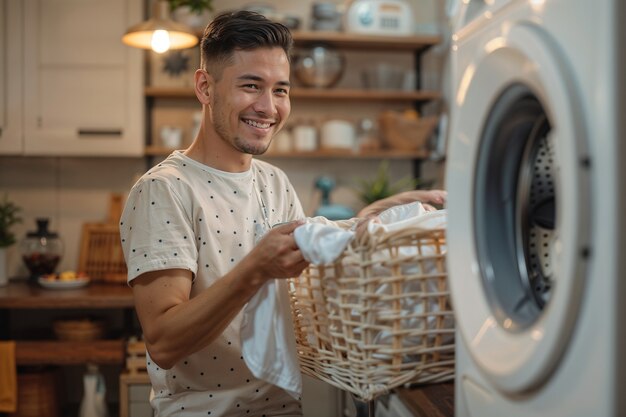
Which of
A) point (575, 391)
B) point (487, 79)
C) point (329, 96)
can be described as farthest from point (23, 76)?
point (575, 391)

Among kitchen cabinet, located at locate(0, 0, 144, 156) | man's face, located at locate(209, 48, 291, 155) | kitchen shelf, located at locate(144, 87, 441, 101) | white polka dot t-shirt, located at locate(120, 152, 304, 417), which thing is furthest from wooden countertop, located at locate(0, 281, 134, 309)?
man's face, located at locate(209, 48, 291, 155)

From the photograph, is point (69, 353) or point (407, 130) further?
point (407, 130)

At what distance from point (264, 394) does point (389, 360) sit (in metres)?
0.50

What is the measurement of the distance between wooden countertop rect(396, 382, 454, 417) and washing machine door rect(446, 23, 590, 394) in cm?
20

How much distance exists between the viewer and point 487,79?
87cm

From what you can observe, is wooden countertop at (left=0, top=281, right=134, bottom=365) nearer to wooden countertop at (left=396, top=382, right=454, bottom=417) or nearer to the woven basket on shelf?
the woven basket on shelf

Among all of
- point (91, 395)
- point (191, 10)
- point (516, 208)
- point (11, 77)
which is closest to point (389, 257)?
point (516, 208)

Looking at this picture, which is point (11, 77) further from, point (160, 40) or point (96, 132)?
point (160, 40)

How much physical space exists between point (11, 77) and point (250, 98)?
2132mm

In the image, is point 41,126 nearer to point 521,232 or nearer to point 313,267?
point 313,267

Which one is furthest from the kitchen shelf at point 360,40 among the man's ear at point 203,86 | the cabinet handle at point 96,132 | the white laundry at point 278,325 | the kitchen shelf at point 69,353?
the white laundry at point 278,325

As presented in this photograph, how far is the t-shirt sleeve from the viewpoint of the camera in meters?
1.30

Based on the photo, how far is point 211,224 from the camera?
1412 millimetres

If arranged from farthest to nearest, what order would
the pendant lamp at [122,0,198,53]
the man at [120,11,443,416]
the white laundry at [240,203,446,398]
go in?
the pendant lamp at [122,0,198,53] → the man at [120,11,443,416] → the white laundry at [240,203,446,398]
